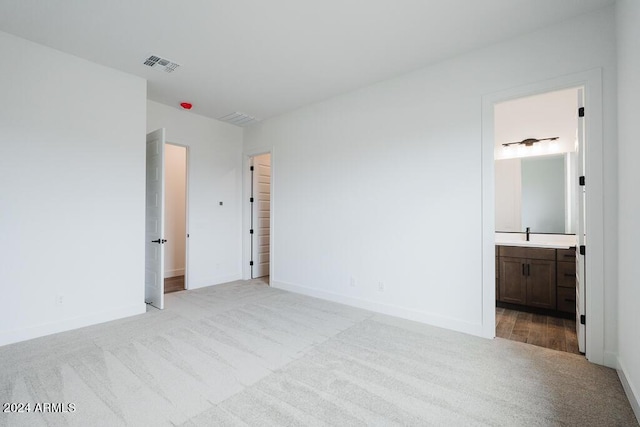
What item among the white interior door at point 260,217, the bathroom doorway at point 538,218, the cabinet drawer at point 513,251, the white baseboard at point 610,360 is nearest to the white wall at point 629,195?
the white baseboard at point 610,360

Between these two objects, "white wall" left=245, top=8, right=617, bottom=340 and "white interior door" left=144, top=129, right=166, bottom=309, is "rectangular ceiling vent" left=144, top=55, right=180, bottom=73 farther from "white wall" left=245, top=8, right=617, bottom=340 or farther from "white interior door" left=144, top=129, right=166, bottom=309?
"white wall" left=245, top=8, right=617, bottom=340

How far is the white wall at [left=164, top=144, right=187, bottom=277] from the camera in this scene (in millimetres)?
5930

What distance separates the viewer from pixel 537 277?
362 cm

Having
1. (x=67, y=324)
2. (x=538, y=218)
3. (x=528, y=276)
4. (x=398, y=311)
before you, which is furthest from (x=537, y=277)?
(x=67, y=324)

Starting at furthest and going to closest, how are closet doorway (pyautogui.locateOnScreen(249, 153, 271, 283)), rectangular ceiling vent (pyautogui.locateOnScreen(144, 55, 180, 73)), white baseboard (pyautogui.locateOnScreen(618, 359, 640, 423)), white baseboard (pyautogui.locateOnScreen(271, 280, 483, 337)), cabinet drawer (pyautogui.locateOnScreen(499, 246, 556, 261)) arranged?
closet doorway (pyautogui.locateOnScreen(249, 153, 271, 283)) → cabinet drawer (pyautogui.locateOnScreen(499, 246, 556, 261)) → rectangular ceiling vent (pyautogui.locateOnScreen(144, 55, 180, 73)) → white baseboard (pyautogui.locateOnScreen(271, 280, 483, 337)) → white baseboard (pyautogui.locateOnScreen(618, 359, 640, 423))

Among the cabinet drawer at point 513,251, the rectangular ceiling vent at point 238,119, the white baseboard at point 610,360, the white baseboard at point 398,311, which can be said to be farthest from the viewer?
the rectangular ceiling vent at point 238,119

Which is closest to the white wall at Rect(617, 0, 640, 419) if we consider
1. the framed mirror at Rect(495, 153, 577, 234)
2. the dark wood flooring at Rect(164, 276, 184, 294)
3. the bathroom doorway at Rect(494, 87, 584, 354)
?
the bathroom doorway at Rect(494, 87, 584, 354)

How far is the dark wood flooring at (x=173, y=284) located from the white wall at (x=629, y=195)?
5248 millimetres

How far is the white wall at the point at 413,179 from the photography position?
2.60m

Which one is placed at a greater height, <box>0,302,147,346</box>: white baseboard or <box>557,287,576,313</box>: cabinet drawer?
<box>557,287,576,313</box>: cabinet drawer

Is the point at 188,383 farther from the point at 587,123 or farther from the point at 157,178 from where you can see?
the point at 587,123

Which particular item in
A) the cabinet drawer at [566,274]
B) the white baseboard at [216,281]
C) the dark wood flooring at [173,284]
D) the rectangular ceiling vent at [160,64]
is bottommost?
the dark wood flooring at [173,284]

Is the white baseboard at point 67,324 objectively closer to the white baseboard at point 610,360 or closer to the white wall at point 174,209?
the white wall at point 174,209

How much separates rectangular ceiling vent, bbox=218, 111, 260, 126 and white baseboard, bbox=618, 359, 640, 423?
5237 mm
